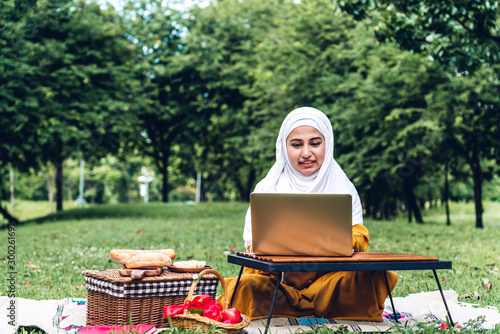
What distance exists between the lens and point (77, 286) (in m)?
5.23

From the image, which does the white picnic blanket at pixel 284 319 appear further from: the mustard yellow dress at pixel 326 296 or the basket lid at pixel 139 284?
the basket lid at pixel 139 284

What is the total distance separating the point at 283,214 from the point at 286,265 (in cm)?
34

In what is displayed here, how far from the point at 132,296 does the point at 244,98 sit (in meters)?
18.0

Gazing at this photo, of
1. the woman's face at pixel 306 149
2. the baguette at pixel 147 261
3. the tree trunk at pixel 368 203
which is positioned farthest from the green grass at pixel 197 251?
the tree trunk at pixel 368 203

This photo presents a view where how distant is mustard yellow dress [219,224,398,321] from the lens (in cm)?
363

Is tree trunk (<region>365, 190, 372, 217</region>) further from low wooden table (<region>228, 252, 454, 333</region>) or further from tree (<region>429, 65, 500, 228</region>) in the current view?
low wooden table (<region>228, 252, 454, 333</region>)

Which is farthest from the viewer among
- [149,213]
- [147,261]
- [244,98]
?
[244,98]

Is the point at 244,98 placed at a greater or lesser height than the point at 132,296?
greater

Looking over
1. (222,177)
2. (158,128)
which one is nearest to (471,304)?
(158,128)

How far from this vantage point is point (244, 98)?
68.9 feet

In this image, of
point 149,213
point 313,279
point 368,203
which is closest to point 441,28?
point 313,279

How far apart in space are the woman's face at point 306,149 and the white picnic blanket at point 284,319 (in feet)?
3.67

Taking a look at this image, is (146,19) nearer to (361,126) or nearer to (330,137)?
(361,126)

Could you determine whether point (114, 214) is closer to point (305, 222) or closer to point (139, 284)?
point (139, 284)
